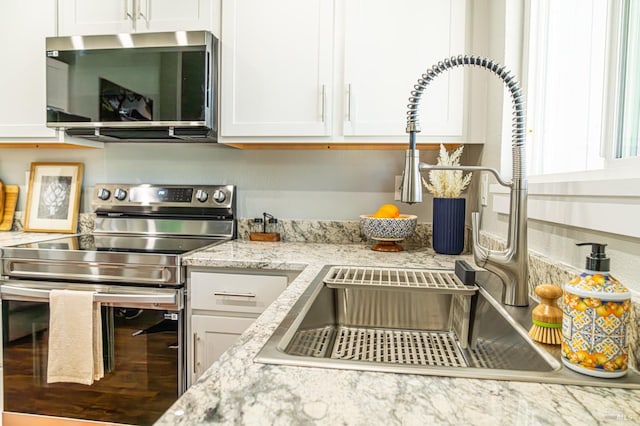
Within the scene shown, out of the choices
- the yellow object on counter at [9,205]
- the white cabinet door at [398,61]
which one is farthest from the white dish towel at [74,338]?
the white cabinet door at [398,61]

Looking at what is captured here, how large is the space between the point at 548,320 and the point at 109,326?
4.81 feet

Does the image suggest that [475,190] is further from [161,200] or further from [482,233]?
[161,200]

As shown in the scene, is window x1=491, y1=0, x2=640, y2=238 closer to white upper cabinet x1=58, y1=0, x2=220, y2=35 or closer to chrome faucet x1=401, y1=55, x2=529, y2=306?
chrome faucet x1=401, y1=55, x2=529, y2=306

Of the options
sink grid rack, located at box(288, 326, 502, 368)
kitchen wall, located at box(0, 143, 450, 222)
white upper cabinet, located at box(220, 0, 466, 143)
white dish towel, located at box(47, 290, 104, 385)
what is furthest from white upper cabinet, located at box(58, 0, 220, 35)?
sink grid rack, located at box(288, 326, 502, 368)

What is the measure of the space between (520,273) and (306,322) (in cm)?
48

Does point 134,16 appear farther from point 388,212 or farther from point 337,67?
point 388,212

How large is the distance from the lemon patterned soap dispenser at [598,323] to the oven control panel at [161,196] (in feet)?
5.54

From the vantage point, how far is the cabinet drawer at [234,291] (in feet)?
4.96

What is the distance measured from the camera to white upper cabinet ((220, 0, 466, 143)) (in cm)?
169

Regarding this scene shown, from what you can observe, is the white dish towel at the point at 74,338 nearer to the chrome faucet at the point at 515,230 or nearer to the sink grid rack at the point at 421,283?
the sink grid rack at the point at 421,283

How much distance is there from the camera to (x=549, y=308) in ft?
2.32

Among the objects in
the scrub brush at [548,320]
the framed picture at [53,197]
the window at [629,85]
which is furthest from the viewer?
the framed picture at [53,197]

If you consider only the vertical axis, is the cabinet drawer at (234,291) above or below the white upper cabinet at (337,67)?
below

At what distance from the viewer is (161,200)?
209 cm
